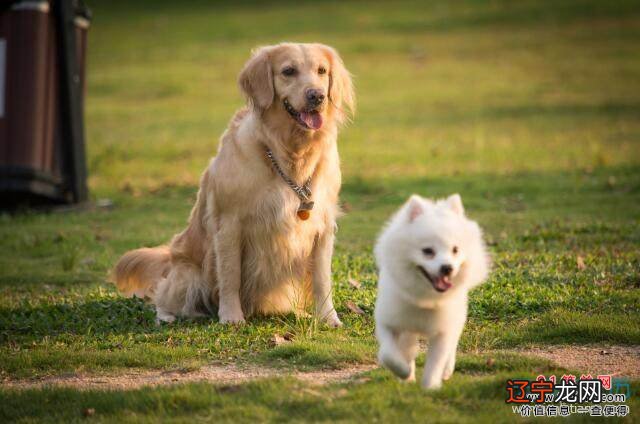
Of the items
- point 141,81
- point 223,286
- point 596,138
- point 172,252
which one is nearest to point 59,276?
point 172,252

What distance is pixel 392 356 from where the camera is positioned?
5082 mm

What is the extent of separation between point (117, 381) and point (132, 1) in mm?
47531

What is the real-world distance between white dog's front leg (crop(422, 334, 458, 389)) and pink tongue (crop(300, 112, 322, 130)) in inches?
94.9

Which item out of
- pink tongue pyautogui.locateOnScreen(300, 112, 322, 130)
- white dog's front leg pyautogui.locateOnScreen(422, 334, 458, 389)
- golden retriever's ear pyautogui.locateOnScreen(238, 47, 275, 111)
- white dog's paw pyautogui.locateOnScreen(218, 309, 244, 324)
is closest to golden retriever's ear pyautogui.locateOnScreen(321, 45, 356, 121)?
pink tongue pyautogui.locateOnScreen(300, 112, 322, 130)

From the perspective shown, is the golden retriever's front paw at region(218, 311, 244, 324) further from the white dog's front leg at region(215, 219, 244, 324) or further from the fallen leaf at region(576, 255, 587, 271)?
the fallen leaf at region(576, 255, 587, 271)

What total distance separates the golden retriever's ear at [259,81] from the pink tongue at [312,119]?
0.29 m

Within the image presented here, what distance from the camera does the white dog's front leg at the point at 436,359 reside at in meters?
5.05

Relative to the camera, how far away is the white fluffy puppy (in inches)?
190

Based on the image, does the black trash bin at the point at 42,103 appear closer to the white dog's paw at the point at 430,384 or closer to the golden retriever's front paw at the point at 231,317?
the golden retriever's front paw at the point at 231,317

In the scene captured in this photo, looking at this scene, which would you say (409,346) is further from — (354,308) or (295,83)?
(295,83)

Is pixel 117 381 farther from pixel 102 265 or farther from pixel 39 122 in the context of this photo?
pixel 39 122

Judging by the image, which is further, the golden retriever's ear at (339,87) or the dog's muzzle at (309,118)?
the golden retriever's ear at (339,87)

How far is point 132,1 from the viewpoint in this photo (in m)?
50.7

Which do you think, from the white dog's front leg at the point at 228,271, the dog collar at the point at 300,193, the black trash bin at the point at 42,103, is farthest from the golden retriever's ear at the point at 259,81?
the black trash bin at the point at 42,103
